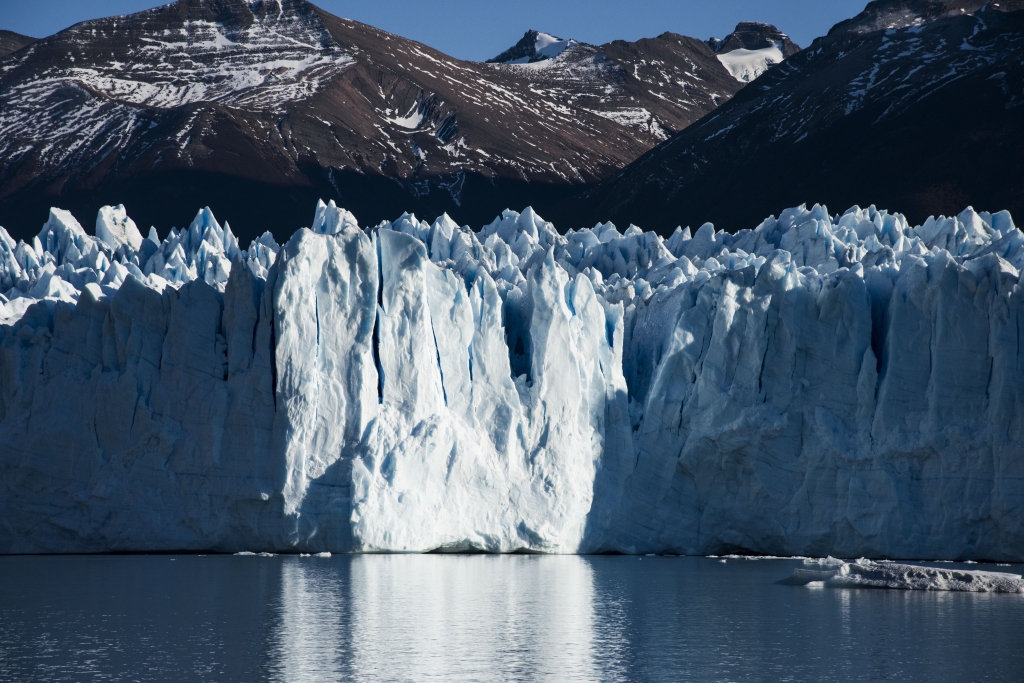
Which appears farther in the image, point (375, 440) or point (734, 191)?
point (734, 191)

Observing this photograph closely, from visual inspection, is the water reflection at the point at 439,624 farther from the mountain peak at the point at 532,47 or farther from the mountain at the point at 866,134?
the mountain peak at the point at 532,47

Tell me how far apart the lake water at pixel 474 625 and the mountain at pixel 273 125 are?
4565cm

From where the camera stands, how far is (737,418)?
2592 centimetres

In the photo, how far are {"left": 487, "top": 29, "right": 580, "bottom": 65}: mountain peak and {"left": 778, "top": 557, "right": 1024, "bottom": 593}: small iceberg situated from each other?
118 m

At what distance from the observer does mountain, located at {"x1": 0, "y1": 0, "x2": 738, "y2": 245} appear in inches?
2717

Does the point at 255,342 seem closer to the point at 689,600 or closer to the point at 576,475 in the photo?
the point at 576,475

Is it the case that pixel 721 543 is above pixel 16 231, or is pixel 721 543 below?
below

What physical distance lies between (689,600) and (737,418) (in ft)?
21.6

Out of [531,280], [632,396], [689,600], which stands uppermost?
[531,280]

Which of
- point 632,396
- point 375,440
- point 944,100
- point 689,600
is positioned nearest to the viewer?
point 689,600

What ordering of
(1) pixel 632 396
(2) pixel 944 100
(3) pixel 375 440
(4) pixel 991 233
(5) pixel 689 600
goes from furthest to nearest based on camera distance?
(2) pixel 944 100
(4) pixel 991 233
(1) pixel 632 396
(3) pixel 375 440
(5) pixel 689 600

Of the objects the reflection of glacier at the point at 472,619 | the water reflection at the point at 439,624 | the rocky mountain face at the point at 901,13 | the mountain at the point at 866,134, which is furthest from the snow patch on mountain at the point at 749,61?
the water reflection at the point at 439,624

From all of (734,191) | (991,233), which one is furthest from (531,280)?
(734,191)

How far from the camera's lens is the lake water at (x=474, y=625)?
574 inches
